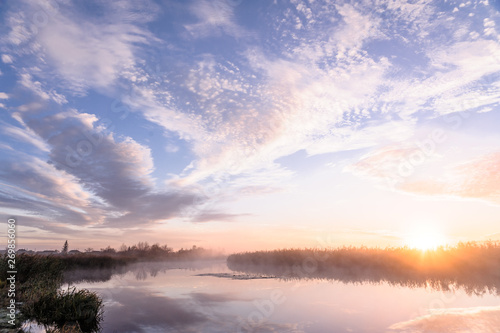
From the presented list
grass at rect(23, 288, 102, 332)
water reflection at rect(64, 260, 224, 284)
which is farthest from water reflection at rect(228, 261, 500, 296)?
water reflection at rect(64, 260, 224, 284)

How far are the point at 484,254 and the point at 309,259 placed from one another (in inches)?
797

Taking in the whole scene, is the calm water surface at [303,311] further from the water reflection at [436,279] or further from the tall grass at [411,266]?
the tall grass at [411,266]

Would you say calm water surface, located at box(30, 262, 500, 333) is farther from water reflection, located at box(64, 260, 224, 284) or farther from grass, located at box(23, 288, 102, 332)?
water reflection, located at box(64, 260, 224, 284)

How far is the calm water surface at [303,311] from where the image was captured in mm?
11555

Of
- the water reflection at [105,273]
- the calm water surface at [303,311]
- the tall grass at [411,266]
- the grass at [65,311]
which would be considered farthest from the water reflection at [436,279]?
the water reflection at [105,273]

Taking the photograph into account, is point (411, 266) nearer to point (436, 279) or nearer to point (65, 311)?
point (436, 279)

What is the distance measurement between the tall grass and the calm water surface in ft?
18.8

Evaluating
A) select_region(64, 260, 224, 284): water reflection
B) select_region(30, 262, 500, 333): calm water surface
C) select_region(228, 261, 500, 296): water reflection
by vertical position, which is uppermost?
select_region(228, 261, 500, 296): water reflection

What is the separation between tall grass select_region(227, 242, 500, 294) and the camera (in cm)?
2367

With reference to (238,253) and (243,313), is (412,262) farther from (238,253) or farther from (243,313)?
(238,253)

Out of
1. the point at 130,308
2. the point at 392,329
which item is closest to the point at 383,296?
the point at 392,329

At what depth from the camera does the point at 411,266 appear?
2977 cm

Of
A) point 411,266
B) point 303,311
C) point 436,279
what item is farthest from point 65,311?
point 411,266

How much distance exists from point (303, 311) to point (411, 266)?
20847 mm
